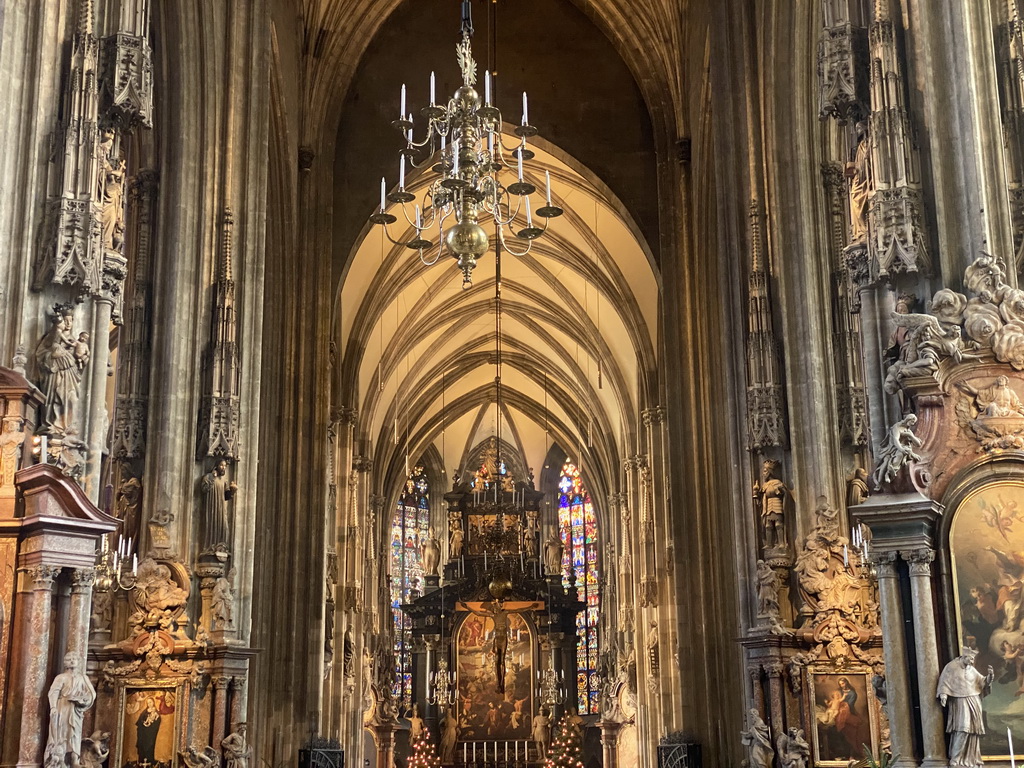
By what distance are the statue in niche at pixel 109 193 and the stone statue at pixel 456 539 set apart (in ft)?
110

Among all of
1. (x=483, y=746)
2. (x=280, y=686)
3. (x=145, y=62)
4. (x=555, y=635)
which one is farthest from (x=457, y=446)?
(x=145, y=62)

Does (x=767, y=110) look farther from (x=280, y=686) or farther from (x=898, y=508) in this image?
(x=280, y=686)

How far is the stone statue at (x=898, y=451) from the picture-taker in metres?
10.0

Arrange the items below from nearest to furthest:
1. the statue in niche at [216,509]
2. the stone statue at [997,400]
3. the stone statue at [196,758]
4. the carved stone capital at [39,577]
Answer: the carved stone capital at [39,577], the stone statue at [997,400], the stone statue at [196,758], the statue in niche at [216,509]

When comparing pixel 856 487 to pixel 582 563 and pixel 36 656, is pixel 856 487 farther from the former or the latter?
pixel 582 563

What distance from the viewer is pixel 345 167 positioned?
27.3 metres

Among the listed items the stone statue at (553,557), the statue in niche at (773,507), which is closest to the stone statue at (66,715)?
the statue in niche at (773,507)

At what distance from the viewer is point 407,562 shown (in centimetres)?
4691

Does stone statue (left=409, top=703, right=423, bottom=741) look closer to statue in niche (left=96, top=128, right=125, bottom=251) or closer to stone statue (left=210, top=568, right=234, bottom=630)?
stone statue (left=210, top=568, right=234, bottom=630)

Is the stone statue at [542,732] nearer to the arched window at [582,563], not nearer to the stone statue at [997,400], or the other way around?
the arched window at [582,563]

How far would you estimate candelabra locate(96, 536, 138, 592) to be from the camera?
1436 cm

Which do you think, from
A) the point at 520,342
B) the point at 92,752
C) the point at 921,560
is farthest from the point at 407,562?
the point at 921,560

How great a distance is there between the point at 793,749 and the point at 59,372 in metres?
9.19

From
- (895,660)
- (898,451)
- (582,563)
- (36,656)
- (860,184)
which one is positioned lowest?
(895,660)
